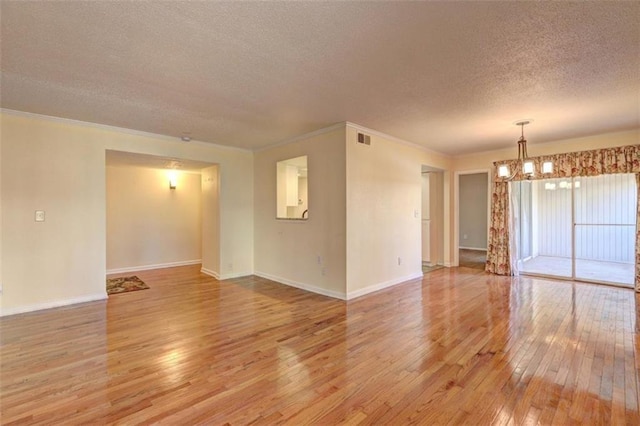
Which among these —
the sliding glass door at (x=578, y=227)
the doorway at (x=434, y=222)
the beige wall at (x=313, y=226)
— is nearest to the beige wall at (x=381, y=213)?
the beige wall at (x=313, y=226)

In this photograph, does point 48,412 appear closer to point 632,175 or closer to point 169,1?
point 169,1

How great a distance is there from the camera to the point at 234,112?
12.6 ft

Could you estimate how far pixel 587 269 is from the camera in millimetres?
5492

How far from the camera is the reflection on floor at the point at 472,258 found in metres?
7.12

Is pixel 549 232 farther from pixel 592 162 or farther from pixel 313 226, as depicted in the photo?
pixel 313 226

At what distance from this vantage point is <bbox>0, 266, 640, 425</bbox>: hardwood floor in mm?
1930

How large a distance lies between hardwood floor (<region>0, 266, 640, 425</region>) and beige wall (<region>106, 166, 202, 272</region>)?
2.65m

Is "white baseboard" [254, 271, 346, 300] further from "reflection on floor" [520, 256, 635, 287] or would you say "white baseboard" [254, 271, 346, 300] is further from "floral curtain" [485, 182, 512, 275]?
"reflection on floor" [520, 256, 635, 287]

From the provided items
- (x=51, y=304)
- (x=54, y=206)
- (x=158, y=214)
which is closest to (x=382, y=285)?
(x=51, y=304)

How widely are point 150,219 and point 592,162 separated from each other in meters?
8.81

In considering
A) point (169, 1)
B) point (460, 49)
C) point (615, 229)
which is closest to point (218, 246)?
point (169, 1)

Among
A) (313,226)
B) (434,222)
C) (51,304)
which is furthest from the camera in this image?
(434,222)

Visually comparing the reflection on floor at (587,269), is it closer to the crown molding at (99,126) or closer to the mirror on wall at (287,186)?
the mirror on wall at (287,186)

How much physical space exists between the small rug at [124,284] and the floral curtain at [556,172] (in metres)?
6.80
